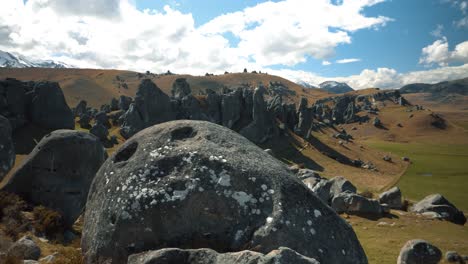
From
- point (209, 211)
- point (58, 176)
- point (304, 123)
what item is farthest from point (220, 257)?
point (304, 123)

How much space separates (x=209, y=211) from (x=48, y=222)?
10863mm

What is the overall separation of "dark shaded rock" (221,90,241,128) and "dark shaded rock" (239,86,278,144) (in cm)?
528

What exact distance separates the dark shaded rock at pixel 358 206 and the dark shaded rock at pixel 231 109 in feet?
171

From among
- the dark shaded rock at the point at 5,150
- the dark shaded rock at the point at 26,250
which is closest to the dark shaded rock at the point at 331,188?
the dark shaded rock at the point at 5,150

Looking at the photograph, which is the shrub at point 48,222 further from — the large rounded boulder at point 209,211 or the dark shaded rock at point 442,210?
the dark shaded rock at point 442,210

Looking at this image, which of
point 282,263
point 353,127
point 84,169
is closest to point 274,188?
point 282,263

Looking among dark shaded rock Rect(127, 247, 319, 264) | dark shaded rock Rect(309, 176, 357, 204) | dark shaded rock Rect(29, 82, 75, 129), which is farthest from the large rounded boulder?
dark shaded rock Rect(29, 82, 75, 129)

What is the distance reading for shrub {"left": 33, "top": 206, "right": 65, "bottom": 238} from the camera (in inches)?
602

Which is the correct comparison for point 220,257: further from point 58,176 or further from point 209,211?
point 58,176

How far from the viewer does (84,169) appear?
61.4 ft

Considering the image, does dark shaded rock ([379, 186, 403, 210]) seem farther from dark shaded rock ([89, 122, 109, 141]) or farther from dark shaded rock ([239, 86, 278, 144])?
dark shaded rock ([89, 122, 109, 141])

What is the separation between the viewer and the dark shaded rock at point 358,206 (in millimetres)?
32000

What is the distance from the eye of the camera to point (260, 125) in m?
80.2

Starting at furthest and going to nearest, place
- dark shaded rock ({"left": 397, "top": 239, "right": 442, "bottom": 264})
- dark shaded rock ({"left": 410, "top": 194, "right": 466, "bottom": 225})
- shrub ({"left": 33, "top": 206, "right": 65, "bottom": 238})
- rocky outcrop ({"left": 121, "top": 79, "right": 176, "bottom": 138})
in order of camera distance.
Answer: rocky outcrop ({"left": 121, "top": 79, "right": 176, "bottom": 138}) < dark shaded rock ({"left": 410, "top": 194, "right": 466, "bottom": 225}) < dark shaded rock ({"left": 397, "top": 239, "right": 442, "bottom": 264}) < shrub ({"left": 33, "top": 206, "right": 65, "bottom": 238})
